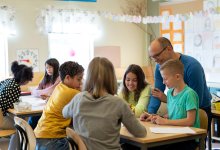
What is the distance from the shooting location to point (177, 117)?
2.86m

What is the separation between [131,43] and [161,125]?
4862 mm

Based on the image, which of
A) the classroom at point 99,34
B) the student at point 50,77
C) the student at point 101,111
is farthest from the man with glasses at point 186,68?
the student at point 50,77

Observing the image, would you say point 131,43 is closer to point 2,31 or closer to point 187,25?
point 187,25

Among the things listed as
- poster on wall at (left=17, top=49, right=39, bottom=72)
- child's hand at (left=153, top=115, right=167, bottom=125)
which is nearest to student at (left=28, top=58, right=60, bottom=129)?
poster on wall at (left=17, top=49, right=39, bottom=72)

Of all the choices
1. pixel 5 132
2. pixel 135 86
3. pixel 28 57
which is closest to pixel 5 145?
pixel 5 132

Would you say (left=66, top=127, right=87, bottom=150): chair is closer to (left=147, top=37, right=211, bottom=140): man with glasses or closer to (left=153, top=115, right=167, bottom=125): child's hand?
(left=153, top=115, right=167, bottom=125): child's hand

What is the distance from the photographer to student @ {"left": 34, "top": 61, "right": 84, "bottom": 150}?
296cm

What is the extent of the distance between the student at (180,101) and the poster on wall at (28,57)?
397cm

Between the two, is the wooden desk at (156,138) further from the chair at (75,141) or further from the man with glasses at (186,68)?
the man with glasses at (186,68)

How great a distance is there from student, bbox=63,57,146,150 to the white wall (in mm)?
4141

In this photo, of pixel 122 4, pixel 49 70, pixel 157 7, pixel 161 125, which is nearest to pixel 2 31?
pixel 49 70

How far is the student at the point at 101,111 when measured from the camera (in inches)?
91.9

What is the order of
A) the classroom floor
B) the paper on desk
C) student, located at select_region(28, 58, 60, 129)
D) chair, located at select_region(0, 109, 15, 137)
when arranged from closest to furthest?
1. the paper on desk
2. chair, located at select_region(0, 109, 15, 137)
3. student, located at select_region(28, 58, 60, 129)
4. the classroom floor

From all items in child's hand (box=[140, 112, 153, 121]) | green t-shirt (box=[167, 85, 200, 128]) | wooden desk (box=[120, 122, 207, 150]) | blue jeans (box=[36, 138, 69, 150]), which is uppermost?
green t-shirt (box=[167, 85, 200, 128])
